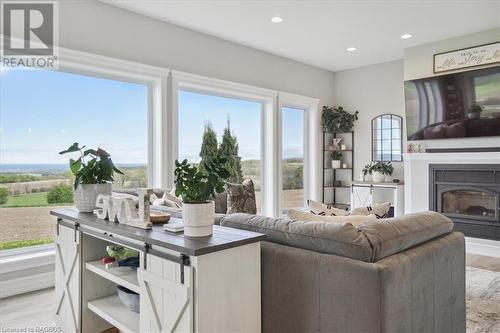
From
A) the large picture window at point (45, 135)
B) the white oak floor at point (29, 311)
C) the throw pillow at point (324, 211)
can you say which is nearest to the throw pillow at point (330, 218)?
the throw pillow at point (324, 211)

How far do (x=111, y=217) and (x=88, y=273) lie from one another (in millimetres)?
502

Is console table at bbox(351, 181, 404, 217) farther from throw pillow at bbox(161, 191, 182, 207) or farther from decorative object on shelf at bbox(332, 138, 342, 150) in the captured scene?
throw pillow at bbox(161, 191, 182, 207)

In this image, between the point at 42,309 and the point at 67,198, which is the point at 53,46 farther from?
the point at 42,309

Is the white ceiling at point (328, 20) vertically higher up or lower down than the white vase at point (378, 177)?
higher up

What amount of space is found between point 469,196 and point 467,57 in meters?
1.92

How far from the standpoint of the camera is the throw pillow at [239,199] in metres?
4.20

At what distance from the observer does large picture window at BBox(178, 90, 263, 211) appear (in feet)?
16.3

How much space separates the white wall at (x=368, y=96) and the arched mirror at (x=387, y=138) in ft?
0.29

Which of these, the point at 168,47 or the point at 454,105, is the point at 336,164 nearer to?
the point at 454,105

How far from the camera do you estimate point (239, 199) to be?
423 centimetres

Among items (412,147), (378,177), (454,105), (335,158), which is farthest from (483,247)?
(335,158)

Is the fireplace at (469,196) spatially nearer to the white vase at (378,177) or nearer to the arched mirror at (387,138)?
the white vase at (378,177)

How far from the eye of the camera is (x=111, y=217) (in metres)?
2.18

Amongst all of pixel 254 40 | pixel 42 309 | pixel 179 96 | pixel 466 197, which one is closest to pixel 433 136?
pixel 466 197
